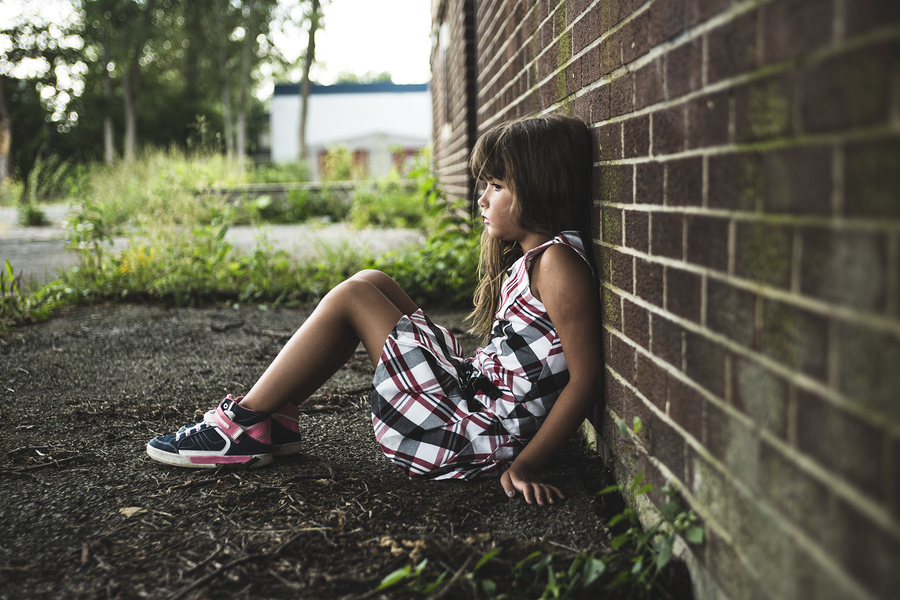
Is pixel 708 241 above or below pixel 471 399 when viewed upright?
above

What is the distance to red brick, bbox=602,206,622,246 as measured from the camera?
1.75m

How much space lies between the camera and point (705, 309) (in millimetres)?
1184

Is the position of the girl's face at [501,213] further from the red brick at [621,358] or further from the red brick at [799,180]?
the red brick at [799,180]

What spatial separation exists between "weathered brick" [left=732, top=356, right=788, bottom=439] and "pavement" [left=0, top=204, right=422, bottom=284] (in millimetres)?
4874

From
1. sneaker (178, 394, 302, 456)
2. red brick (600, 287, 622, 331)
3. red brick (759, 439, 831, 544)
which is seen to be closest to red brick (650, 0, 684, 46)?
red brick (600, 287, 622, 331)

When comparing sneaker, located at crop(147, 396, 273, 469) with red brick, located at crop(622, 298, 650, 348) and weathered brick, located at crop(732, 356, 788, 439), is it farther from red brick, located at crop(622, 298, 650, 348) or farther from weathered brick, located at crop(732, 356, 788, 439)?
weathered brick, located at crop(732, 356, 788, 439)

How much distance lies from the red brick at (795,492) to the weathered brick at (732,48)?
570 mm

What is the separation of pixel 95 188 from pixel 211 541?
11.3 m

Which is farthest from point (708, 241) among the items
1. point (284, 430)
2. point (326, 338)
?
point (284, 430)

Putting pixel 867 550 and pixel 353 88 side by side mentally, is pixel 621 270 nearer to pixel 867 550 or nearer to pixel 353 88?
pixel 867 550

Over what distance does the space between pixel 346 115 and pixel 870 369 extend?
39374mm

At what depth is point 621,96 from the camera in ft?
5.46

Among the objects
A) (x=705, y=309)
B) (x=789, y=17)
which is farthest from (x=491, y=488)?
(x=789, y=17)

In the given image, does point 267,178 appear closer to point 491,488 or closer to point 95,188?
point 95,188
